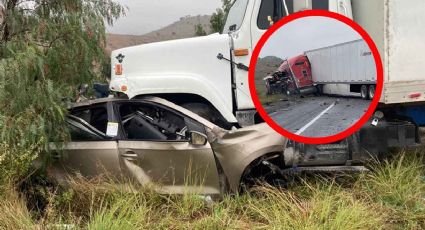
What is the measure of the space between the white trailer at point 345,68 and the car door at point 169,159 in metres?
1.60

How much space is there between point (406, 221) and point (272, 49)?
Answer: 2177 millimetres

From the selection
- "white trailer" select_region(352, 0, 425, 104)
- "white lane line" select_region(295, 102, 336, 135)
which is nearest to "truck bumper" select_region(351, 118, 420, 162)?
"white trailer" select_region(352, 0, 425, 104)

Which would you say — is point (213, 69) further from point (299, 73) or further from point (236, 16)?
point (299, 73)

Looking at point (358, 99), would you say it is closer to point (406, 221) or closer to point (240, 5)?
point (406, 221)

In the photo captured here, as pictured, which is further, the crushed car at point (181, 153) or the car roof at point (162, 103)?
the car roof at point (162, 103)

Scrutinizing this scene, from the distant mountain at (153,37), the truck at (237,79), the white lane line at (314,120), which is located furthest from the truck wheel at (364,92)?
the distant mountain at (153,37)

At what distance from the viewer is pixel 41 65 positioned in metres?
4.53

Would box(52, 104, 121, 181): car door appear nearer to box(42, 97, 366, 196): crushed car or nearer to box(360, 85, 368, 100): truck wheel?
box(42, 97, 366, 196): crushed car

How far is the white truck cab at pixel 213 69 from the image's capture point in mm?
5312

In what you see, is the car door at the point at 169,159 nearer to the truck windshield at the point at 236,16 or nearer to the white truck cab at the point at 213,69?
the white truck cab at the point at 213,69

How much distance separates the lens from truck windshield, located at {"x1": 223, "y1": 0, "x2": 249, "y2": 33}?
5.61 metres

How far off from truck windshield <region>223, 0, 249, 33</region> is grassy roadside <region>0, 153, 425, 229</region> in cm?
222

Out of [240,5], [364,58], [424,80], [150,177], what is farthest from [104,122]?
[424,80]

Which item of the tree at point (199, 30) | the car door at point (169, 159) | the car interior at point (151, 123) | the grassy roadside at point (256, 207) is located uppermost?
the tree at point (199, 30)
